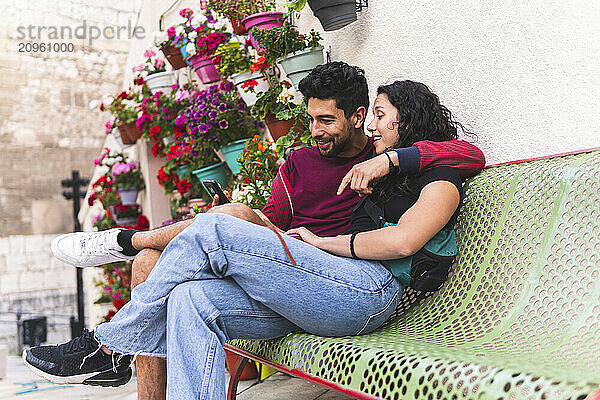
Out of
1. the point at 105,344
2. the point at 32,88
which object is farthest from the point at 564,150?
the point at 32,88

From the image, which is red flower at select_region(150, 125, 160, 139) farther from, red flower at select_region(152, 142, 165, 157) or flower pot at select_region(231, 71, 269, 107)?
flower pot at select_region(231, 71, 269, 107)

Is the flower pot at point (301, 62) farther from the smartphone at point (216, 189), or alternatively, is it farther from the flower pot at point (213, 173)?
the flower pot at point (213, 173)

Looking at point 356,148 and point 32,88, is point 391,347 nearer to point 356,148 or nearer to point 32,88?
point 356,148

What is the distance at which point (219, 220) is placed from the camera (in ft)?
5.26

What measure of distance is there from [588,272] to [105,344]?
123 cm

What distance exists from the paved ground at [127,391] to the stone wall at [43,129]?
5.53 meters

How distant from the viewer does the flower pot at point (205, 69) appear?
378cm

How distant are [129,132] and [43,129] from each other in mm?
5308

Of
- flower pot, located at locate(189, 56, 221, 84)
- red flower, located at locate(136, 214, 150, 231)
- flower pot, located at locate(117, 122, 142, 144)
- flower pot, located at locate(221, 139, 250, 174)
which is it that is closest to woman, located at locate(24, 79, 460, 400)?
flower pot, located at locate(221, 139, 250, 174)

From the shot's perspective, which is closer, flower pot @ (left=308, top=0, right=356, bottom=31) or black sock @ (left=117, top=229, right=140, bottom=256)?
black sock @ (left=117, top=229, right=140, bottom=256)

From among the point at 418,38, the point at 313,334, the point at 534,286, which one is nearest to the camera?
the point at 534,286

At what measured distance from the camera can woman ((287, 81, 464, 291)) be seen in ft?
5.41

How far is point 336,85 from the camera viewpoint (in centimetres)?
219

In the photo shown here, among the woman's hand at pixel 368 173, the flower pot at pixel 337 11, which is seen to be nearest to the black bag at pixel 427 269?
the woman's hand at pixel 368 173
